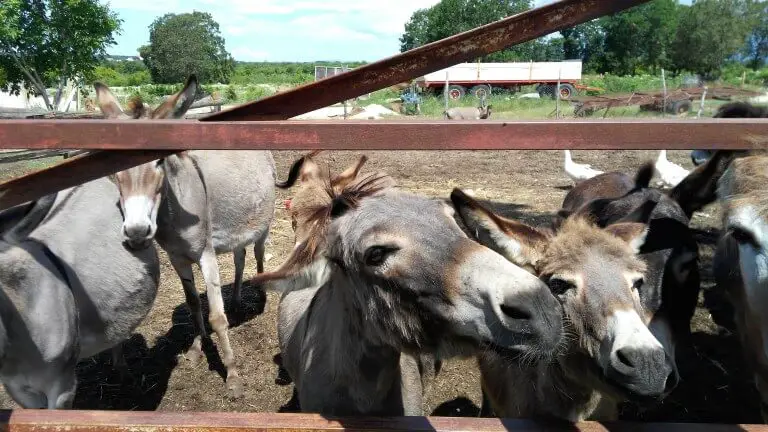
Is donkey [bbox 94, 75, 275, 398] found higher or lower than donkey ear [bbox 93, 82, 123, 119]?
lower

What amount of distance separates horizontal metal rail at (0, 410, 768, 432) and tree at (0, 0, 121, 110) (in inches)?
937

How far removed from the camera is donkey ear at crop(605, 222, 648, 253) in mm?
2525

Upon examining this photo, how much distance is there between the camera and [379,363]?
231cm

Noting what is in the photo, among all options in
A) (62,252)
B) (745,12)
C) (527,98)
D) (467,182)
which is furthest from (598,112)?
(745,12)

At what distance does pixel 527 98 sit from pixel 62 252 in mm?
36774

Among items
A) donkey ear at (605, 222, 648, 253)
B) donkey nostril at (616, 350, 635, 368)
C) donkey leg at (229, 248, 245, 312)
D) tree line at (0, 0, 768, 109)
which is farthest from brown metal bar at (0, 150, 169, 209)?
tree line at (0, 0, 768, 109)

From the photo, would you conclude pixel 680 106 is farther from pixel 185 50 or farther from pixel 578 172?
pixel 185 50

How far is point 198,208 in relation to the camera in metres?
4.89

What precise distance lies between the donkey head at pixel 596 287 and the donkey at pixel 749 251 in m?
0.42

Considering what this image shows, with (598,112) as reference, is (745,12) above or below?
above

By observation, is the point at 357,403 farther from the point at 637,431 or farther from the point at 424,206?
the point at 637,431

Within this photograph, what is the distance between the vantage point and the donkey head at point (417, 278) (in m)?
1.72

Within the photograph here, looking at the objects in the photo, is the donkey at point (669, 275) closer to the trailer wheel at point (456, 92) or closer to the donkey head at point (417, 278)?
the donkey head at point (417, 278)

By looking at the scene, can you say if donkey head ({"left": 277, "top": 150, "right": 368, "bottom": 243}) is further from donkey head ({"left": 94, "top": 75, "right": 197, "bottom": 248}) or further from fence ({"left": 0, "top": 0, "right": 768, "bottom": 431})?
donkey head ({"left": 94, "top": 75, "right": 197, "bottom": 248})
